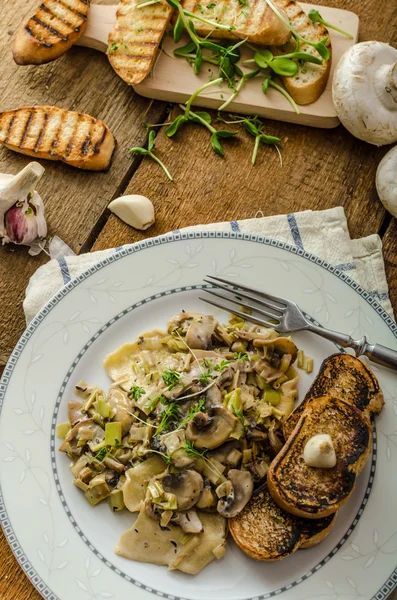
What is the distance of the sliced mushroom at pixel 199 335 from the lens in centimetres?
362

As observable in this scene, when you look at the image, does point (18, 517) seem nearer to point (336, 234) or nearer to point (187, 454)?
point (187, 454)

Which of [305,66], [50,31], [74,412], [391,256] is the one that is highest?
[50,31]

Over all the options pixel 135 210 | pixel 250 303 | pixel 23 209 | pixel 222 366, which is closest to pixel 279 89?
pixel 135 210

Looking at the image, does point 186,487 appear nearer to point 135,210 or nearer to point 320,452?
point 320,452

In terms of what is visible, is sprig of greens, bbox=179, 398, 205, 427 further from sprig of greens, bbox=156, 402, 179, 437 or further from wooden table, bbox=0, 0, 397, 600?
wooden table, bbox=0, 0, 397, 600

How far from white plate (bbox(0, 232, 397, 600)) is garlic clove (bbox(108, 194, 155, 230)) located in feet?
1.12

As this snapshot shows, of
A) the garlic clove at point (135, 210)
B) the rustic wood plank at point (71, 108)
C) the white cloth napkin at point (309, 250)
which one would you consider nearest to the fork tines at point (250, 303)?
the white cloth napkin at point (309, 250)

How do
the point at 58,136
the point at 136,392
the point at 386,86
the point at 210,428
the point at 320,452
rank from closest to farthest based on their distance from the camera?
the point at 320,452, the point at 210,428, the point at 136,392, the point at 386,86, the point at 58,136

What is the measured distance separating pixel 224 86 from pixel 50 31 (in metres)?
1.12

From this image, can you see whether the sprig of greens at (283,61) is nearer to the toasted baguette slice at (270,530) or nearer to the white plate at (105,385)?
the white plate at (105,385)

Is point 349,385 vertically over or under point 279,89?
under

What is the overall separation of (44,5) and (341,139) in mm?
2014

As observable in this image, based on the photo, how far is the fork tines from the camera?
12.2ft

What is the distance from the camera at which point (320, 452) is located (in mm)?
3180
